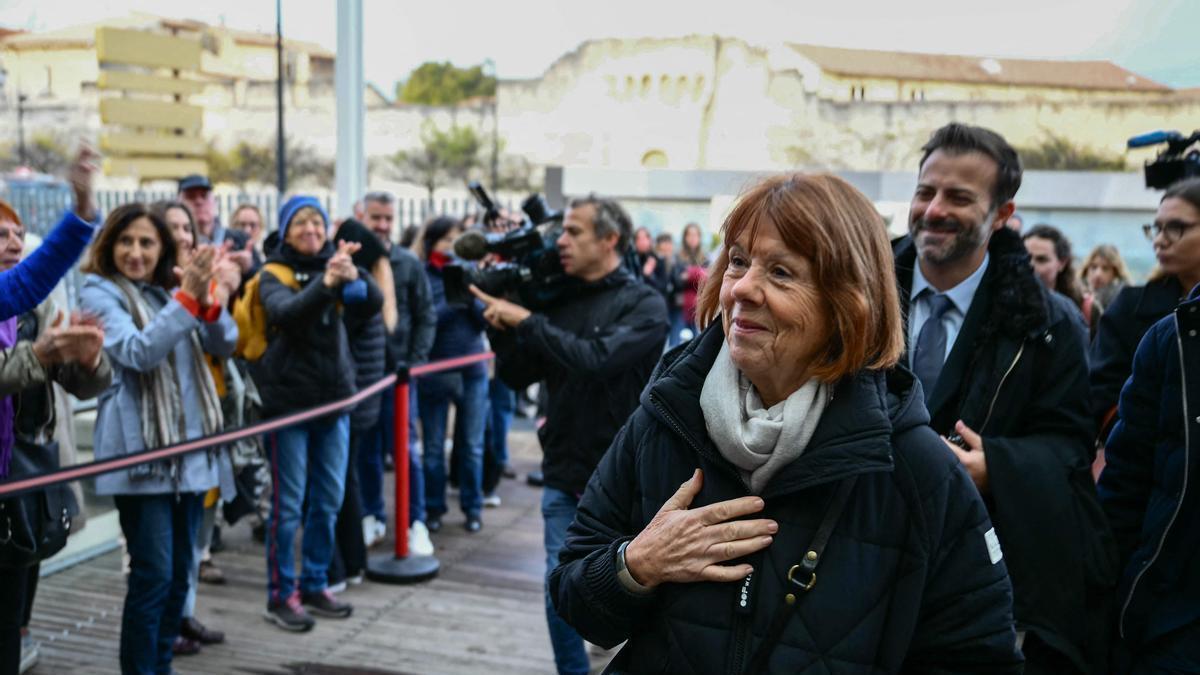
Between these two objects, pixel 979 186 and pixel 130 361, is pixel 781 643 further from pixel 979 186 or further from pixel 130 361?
pixel 130 361

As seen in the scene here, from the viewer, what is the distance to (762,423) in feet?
5.24

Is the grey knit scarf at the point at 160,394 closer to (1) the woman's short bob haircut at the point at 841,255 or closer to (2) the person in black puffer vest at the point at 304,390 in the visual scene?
(2) the person in black puffer vest at the point at 304,390

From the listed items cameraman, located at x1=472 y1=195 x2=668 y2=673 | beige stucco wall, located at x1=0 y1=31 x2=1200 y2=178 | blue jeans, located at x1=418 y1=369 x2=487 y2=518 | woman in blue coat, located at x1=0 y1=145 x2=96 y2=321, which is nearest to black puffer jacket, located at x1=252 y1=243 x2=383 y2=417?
cameraman, located at x1=472 y1=195 x2=668 y2=673

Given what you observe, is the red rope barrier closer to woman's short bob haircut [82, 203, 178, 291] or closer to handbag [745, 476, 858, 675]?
woman's short bob haircut [82, 203, 178, 291]

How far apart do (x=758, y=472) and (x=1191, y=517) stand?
133cm

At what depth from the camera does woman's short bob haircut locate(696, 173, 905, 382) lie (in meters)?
1.64

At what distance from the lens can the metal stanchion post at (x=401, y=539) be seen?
577cm

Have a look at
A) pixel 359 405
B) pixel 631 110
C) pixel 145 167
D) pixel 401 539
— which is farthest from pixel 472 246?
pixel 631 110

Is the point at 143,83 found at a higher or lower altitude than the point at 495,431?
higher

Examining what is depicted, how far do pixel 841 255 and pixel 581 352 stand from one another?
7.34 feet

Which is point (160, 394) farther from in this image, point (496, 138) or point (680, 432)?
point (496, 138)

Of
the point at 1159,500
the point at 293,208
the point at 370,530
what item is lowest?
the point at 370,530

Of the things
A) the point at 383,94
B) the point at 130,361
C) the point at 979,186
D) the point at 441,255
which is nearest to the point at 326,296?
the point at 130,361

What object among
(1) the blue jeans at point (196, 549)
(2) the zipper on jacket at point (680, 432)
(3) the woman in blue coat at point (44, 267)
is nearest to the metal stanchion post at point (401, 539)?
(1) the blue jeans at point (196, 549)
